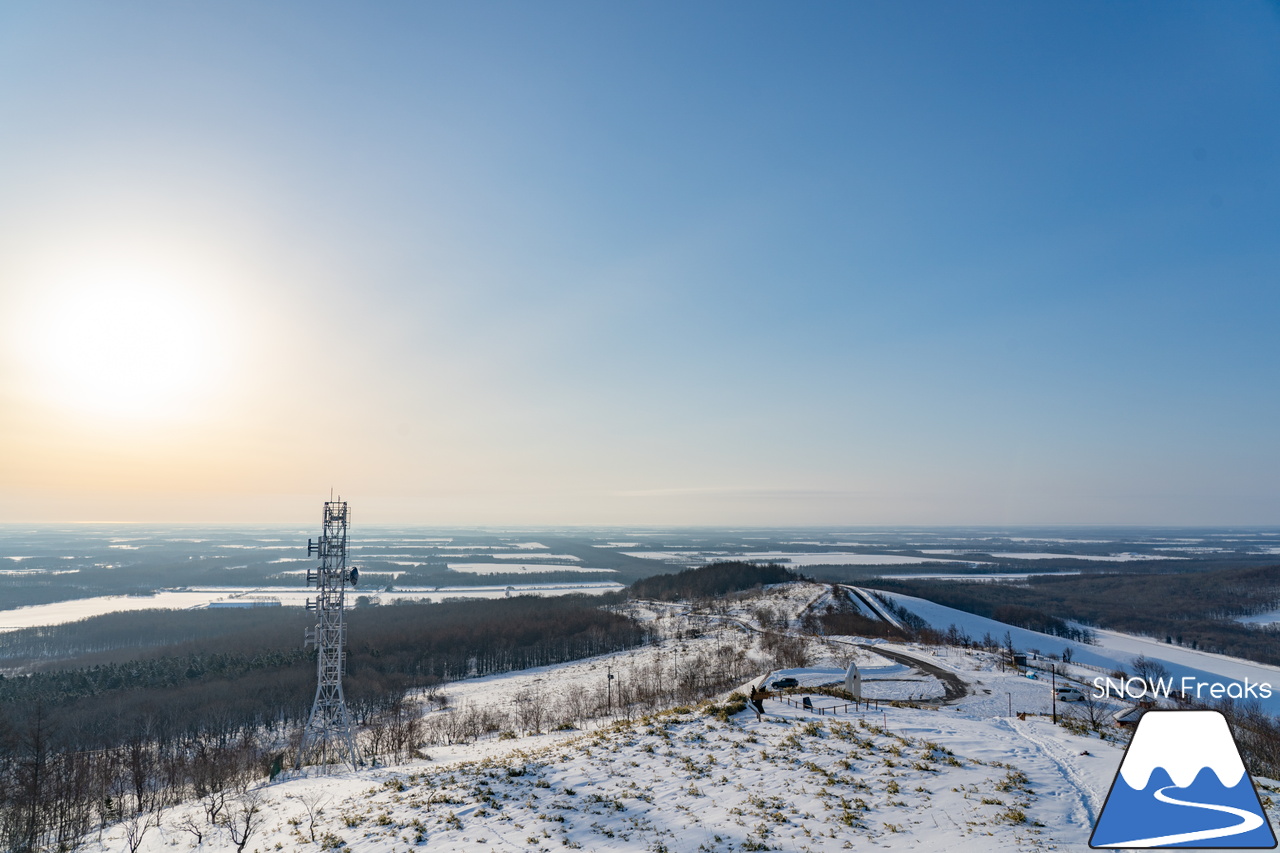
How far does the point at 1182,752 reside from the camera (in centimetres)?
743

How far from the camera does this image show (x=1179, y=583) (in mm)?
180625

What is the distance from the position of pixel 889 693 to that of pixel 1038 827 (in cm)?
3013

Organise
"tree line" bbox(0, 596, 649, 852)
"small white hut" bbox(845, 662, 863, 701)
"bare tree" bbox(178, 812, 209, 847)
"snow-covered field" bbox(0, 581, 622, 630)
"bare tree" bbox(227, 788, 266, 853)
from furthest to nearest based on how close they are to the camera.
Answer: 1. "snow-covered field" bbox(0, 581, 622, 630)
2. "small white hut" bbox(845, 662, 863, 701)
3. "tree line" bbox(0, 596, 649, 852)
4. "bare tree" bbox(178, 812, 209, 847)
5. "bare tree" bbox(227, 788, 266, 853)

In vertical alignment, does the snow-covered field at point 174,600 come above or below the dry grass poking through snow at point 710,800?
below

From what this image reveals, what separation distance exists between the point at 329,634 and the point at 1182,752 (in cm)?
3780

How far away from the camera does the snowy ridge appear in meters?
7.33

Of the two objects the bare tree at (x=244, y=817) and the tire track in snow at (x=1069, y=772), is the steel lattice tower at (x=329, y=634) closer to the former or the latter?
the bare tree at (x=244, y=817)

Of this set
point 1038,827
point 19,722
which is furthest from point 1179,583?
point 19,722

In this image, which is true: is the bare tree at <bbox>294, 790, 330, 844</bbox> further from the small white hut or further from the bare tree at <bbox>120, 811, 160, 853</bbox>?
the small white hut

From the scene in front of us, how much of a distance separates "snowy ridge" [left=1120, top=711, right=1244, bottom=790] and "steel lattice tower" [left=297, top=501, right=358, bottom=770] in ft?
113

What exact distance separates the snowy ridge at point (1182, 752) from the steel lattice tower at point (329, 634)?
3450cm

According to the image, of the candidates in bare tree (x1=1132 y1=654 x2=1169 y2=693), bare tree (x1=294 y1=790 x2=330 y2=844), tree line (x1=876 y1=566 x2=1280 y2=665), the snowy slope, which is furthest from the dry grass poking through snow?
tree line (x1=876 y1=566 x2=1280 y2=665)

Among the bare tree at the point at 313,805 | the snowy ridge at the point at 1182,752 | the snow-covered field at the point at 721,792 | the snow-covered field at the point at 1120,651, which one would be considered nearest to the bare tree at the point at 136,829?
the snow-covered field at the point at 721,792

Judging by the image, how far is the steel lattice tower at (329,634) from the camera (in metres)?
32.6
